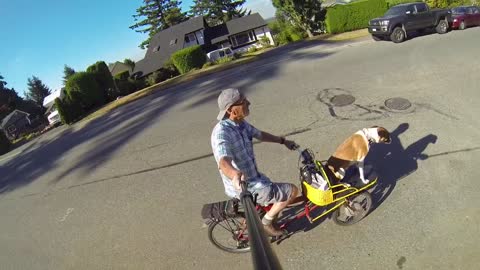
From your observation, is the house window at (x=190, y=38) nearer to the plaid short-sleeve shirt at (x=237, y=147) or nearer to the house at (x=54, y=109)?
the house at (x=54, y=109)

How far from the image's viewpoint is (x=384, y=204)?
14.4 ft

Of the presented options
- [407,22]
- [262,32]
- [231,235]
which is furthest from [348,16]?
[231,235]

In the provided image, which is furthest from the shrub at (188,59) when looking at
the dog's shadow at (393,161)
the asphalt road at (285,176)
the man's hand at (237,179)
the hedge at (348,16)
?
the man's hand at (237,179)

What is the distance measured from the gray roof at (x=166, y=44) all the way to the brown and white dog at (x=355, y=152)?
42.4 metres

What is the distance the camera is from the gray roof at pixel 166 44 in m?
44.9

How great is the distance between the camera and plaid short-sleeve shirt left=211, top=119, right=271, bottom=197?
124 inches

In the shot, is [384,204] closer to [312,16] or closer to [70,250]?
[70,250]

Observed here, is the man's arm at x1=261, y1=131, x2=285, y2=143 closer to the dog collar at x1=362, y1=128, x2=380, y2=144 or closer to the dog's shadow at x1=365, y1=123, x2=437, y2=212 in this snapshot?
the dog collar at x1=362, y1=128, x2=380, y2=144

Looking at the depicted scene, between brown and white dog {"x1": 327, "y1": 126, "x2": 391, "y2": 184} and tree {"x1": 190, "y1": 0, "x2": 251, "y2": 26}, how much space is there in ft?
198

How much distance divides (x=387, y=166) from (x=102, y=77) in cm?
2125

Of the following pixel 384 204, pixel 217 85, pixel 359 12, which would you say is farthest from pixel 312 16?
pixel 384 204

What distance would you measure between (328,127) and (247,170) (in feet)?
13.5

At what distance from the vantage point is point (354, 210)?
4.10 m

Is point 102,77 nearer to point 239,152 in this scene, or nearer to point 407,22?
point 407,22
